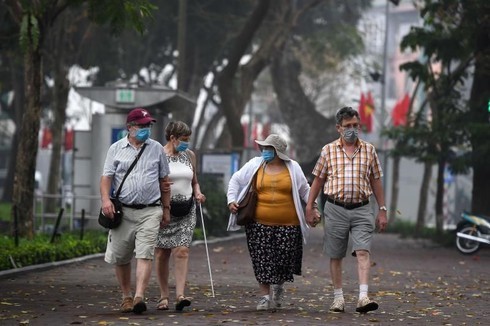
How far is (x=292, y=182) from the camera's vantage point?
43.5ft

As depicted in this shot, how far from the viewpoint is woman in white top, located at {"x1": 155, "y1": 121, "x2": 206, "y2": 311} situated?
43.7 feet

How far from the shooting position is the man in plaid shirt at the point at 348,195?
13.0 metres

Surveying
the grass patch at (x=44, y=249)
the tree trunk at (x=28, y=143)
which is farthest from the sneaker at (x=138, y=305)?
the tree trunk at (x=28, y=143)

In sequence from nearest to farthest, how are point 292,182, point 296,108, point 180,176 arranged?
point 292,182, point 180,176, point 296,108

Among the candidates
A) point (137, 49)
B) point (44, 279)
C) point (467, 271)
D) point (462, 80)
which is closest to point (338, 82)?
point (137, 49)

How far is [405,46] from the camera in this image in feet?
98.7

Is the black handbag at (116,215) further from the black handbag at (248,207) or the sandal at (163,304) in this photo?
the black handbag at (248,207)

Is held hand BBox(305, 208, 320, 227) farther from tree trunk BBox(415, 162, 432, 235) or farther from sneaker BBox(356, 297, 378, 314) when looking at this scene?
tree trunk BBox(415, 162, 432, 235)

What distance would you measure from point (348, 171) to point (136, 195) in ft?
6.49

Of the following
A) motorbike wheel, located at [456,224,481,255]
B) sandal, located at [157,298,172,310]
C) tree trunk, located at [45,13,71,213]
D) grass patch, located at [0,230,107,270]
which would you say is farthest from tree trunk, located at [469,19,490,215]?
sandal, located at [157,298,172,310]

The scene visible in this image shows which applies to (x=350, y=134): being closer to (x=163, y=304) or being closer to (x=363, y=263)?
(x=363, y=263)

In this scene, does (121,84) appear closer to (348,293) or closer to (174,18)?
(348,293)

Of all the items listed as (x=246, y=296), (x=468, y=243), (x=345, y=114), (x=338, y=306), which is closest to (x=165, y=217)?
(x=338, y=306)

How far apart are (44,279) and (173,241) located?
459 centimetres
